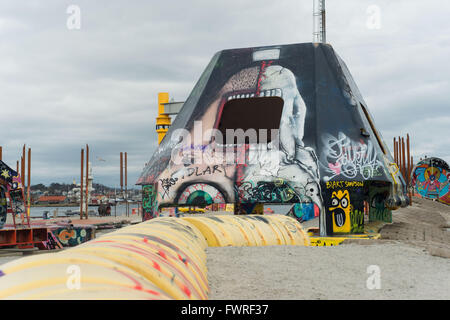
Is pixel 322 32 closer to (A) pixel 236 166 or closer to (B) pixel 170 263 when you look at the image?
(A) pixel 236 166

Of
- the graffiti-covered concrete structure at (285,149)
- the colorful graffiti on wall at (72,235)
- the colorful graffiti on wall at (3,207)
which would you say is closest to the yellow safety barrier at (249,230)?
the graffiti-covered concrete structure at (285,149)

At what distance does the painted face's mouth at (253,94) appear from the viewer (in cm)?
1788

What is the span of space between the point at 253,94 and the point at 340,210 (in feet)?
19.3

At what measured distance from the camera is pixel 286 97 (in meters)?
17.7

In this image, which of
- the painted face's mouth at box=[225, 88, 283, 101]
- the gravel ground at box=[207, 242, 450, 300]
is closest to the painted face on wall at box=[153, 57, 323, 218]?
the painted face's mouth at box=[225, 88, 283, 101]

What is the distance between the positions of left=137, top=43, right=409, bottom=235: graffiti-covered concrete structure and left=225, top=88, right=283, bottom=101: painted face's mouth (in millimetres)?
42

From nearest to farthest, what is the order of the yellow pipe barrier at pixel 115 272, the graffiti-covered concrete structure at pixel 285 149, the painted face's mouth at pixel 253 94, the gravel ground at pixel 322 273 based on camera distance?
1. the yellow pipe barrier at pixel 115 272
2. the gravel ground at pixel 322 273
3. the graffiti-covered concrete structure at pixel 285 149
4. the painted face's mouth at pixel 253 94

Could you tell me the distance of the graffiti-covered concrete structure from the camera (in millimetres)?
15992

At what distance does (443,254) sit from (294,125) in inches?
339

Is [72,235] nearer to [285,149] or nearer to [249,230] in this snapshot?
[285,149]

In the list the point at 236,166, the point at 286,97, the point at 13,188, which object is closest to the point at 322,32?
the point at 286,97

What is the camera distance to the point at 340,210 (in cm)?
1574

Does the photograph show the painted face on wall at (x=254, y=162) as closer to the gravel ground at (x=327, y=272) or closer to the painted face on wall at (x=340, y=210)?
the painted face on wall at (x=340, y=210)

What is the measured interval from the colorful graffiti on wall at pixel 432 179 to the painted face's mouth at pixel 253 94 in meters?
27.2
